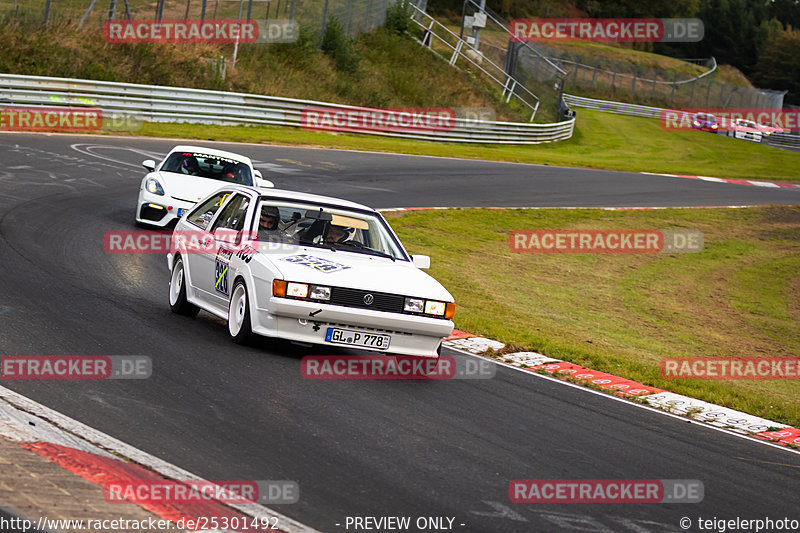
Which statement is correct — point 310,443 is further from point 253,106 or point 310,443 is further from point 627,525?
point 253,106

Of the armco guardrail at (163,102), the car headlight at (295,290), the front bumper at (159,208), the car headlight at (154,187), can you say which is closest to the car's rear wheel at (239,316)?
the car headlight at (295,290)

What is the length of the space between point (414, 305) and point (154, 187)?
784 centimetres

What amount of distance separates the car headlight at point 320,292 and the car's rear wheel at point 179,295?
6.81 feet

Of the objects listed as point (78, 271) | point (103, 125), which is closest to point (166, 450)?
point (78, 271)

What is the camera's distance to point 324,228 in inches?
372

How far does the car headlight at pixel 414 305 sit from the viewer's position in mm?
8508

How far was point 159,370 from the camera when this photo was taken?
7.60 meters

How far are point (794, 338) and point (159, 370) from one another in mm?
11063

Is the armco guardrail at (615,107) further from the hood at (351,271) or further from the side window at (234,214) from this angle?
the hood at (351,271)

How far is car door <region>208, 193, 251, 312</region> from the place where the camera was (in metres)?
9.23

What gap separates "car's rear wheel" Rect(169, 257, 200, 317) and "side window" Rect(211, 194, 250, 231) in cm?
63

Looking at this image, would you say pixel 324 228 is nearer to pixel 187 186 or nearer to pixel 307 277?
pixel 307 277

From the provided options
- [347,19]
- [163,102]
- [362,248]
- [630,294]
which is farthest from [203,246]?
[347,19]

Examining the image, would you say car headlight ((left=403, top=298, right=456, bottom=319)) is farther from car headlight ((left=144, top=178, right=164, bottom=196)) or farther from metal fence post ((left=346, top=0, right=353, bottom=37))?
metal fence post ((left=346, top=0, right=353, bottom=37))
